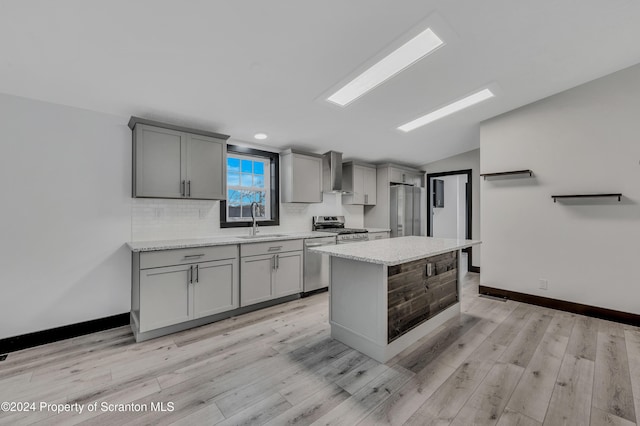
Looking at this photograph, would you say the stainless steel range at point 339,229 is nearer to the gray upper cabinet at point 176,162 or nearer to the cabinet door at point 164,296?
the gray upper cabinet at point 176,162

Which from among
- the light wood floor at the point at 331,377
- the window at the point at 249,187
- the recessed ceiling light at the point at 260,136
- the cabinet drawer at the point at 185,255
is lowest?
the light wood floor at the point at 331,377

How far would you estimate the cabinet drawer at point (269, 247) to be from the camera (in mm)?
3158

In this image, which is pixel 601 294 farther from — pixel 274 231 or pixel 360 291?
pixel 274 231

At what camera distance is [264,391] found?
1804 mm

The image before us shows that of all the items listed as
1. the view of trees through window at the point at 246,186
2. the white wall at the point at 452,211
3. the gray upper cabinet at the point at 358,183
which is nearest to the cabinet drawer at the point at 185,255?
the view of trees through window at the point at 246,186

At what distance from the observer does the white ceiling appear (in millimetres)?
1782

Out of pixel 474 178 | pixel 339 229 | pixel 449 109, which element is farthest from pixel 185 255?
pixel 474 178

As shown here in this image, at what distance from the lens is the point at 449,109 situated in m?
3.65

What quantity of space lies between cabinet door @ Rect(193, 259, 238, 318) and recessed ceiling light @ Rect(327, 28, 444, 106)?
225 centimetres

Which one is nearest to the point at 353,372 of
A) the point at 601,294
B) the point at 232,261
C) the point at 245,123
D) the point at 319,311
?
the point at 319,311

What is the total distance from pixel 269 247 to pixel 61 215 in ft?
6.75

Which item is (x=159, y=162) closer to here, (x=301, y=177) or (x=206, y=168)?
(x=206, y=168)

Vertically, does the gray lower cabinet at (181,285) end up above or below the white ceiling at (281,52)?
below

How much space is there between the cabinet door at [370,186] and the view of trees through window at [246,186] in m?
2.09
